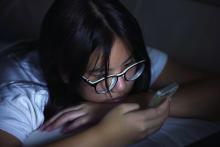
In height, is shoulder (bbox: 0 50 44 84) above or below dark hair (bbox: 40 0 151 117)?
below

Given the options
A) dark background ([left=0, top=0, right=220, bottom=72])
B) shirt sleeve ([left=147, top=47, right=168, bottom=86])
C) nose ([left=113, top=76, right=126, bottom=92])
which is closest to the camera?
nose ([left=113, top=76, right=126, bottom=92])

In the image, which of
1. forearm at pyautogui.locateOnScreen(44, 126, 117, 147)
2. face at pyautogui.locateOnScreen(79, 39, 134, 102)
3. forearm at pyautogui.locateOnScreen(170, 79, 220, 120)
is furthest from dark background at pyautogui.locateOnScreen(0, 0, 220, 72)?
forearm at pyautogui.locateOnScreen(44, 126, 117, 147)

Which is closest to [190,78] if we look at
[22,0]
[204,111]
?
[204,111]

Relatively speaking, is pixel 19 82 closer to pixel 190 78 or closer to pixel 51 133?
pixel 51 133

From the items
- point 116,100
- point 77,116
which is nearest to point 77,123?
point 77,116

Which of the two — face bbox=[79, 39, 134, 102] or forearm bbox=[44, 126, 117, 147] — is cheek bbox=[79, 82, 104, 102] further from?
forearm bbox=[44, 126, 117, 147]

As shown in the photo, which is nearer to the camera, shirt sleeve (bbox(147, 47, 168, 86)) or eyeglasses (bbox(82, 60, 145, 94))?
eyeglasses (bbox(82, 60, 145, 94))

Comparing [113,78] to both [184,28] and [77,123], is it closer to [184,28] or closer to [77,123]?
[77,123]

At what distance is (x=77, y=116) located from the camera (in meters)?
0.89

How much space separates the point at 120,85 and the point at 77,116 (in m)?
0.12

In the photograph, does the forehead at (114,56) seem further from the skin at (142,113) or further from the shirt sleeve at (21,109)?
the shirt sleeve at (21,109)

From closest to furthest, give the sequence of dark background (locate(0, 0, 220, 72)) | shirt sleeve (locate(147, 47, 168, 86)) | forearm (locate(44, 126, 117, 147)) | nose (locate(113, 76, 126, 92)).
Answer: forearm (locate(44, 126, 117, 147)) < nose (locate(113, 76, 126, 92)) < shirt sleeve (locate(147, 47, 168, 86)) < dark background (locate(0, 0, 220, 72))

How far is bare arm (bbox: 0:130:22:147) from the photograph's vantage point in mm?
812

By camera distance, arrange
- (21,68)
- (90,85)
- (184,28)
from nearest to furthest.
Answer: (90,85), (21,68), (184,28)
